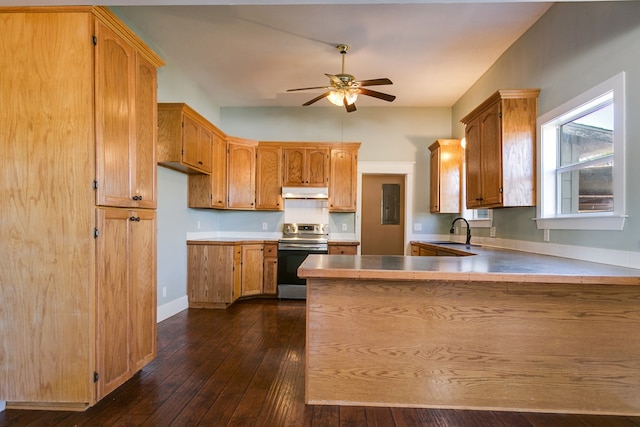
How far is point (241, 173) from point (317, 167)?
1.13 metres

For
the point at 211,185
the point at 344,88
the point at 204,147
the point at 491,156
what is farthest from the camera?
the point at 211,185

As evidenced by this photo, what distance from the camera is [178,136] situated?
3475 mm

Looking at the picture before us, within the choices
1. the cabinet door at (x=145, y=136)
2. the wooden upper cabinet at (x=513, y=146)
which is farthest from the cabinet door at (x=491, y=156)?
the cabinet door at (x=145, y=136)

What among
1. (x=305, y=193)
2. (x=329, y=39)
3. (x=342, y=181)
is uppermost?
(x=329, y=39)

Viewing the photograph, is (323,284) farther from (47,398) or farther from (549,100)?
(549,100)

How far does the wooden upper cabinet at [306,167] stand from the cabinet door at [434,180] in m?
1.59

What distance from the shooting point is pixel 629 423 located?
5.84 ft

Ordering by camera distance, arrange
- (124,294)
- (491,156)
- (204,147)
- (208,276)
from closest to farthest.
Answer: (124,294) < (491,156) < (204,147) < (208,276)

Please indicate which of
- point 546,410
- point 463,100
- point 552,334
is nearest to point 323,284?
point 552,334

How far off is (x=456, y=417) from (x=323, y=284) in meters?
1.06

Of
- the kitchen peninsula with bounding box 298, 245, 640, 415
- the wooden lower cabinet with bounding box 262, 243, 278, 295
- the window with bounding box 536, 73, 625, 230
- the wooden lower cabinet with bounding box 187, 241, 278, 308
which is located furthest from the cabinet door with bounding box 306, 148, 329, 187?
the kitchen peninsula with bounding box 298, 245, 640, 415

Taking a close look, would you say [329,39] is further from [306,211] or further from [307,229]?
[307,229]

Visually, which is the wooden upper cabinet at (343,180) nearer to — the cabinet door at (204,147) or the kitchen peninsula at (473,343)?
the cabinet door at (204,147)

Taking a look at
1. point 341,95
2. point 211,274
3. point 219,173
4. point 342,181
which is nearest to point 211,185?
point 219,173
